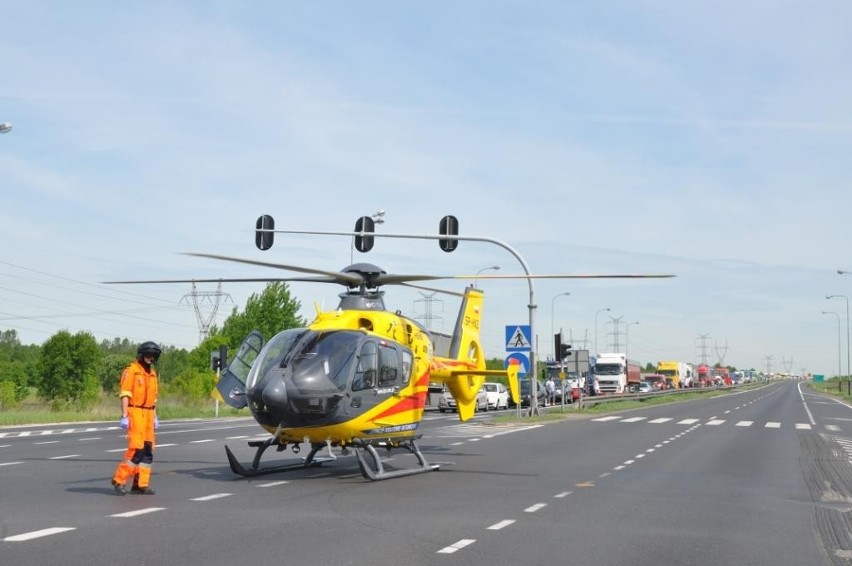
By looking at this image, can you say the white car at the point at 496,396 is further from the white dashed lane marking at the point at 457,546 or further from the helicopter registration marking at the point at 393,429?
the white dashed lane marking at the point at 457,546

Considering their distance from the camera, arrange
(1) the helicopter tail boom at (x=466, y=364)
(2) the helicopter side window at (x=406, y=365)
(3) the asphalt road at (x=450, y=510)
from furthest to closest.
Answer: (1) the helicopter tail boom at (x=466, y=364) < (2) the helicopter side window at (x=406, y=365) < (3) the asphalt road at (x=450, y=510)

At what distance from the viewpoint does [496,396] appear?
2083 inches

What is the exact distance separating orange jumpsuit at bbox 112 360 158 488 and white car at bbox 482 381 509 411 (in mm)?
39075

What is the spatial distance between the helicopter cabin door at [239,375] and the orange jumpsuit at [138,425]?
2895 millimetres

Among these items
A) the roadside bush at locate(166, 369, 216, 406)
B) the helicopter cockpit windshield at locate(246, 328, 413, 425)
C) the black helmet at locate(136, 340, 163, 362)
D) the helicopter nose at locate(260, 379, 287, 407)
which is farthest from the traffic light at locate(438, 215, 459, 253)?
the roadside bush at locate(166, 369, 216, 406)

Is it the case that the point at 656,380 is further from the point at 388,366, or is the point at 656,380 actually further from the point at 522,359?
the point at 388,366

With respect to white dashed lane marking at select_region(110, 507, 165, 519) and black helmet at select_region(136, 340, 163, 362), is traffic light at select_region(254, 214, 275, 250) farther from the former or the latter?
white dashed lane marking at select_region(110, 507, 165, 519)

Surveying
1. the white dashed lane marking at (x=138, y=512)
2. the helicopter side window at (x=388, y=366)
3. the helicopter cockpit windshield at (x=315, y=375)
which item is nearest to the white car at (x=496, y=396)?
the helicopter side window at (x=388, y=366)

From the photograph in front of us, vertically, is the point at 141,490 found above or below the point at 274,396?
below

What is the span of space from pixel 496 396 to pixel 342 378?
38.7 meters

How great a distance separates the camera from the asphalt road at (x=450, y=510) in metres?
8.77

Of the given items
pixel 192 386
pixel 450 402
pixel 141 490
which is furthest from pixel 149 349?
pixel 192 386

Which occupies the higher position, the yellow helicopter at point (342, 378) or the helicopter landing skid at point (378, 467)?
the yellow helicopter at point (342, 378)

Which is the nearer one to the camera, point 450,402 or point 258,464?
point 258,464
